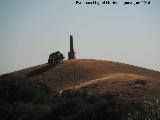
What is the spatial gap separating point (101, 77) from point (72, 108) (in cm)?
3228

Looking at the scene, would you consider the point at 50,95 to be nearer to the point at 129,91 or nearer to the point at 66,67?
the point at 129,91

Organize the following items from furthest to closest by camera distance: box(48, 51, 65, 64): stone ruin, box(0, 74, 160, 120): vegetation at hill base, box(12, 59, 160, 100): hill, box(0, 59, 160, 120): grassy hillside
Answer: box(48, 51, 65, 64): stone ruin
box(12, 59, 160, 100): hill
box(0, 59, 160, 120): grassy hillside
box(0, 74, 160, 120): vegetation at hill base

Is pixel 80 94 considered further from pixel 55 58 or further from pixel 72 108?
pixel 55 58

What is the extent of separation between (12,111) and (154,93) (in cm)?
1758

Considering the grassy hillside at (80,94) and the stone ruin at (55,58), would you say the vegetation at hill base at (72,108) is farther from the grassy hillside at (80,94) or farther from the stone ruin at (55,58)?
the stone ruin at (55,58)

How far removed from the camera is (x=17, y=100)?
3938 cm

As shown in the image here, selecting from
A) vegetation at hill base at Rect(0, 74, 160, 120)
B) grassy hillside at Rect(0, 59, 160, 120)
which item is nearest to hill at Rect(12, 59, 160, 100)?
grassy hillside at Rect(0, 59, 160, 120)

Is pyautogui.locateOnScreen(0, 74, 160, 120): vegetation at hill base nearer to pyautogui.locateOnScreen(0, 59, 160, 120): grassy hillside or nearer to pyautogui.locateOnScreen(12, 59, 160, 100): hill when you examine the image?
pyautogui.locateOnScreen(0, 59, 160, 120): grassy hillside

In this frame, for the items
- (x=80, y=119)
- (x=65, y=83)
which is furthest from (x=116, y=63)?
(x=80, y=119)

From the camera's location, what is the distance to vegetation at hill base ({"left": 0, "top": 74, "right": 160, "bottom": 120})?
19306 millimetres

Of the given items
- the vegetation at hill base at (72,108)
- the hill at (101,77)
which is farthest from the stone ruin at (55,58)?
the vegetation at hill base at (72,108)

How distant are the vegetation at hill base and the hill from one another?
338 inches

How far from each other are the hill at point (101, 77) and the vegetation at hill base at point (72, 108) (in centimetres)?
858

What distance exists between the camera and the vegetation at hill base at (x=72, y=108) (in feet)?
63.3
